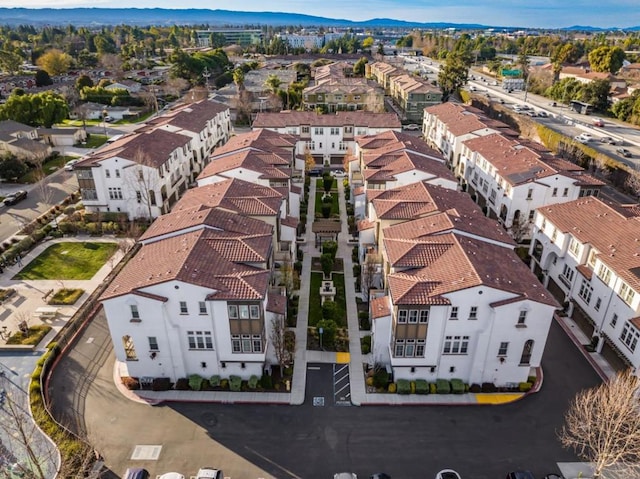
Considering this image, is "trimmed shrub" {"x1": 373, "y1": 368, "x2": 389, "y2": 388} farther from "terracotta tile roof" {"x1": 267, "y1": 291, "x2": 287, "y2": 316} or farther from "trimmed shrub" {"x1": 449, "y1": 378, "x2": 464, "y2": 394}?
"terracotta tile roof" {"x1": 267, "y1": 291, "x2": 287, "y2": 316}

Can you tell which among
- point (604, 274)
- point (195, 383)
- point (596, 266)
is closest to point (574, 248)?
point (596, 266)

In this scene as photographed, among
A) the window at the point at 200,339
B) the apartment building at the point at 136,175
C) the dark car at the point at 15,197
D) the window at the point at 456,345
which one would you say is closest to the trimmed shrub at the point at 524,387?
the window at the point at 456,345

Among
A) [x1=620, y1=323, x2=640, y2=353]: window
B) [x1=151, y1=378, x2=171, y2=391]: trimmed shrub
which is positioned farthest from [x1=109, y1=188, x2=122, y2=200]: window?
[x1=620, y1=323, x2=640, y2=353]: window

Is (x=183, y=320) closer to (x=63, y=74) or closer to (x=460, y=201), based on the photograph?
(x=460, y=201)

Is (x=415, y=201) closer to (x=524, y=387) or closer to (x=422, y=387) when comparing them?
(x=422, y=387)

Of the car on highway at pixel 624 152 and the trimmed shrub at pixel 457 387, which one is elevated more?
the car on highway at pixel 624 152

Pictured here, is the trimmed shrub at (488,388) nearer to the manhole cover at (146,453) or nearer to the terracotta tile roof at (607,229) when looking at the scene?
the terracotta tile roof at (607,229)
